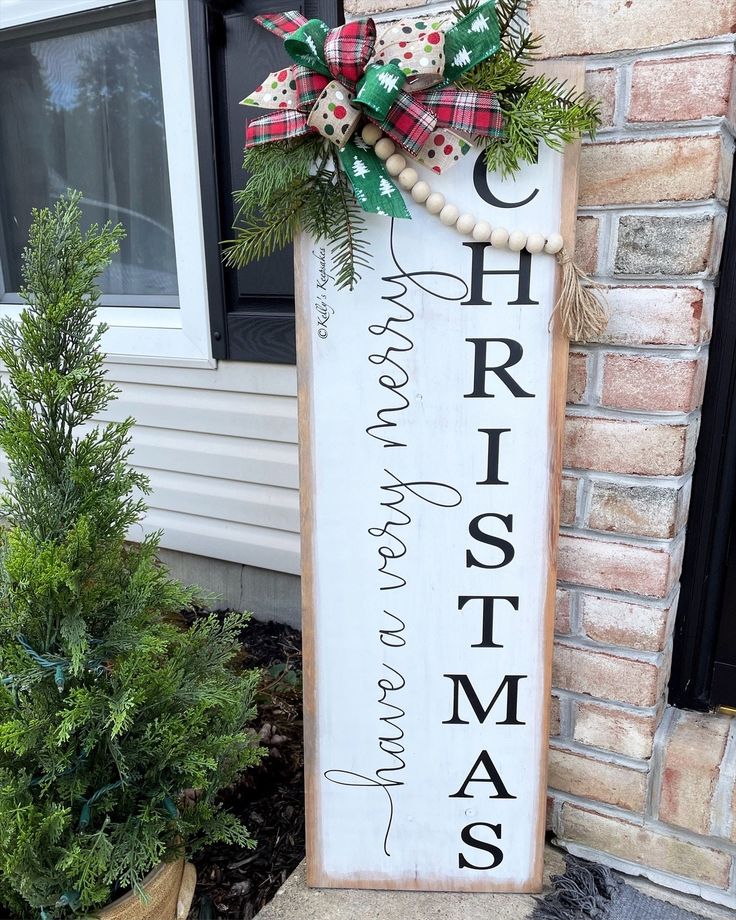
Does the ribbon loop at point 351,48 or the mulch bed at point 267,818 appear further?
the mulch bed at point 267,818

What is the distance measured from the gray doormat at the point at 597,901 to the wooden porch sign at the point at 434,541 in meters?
0.05

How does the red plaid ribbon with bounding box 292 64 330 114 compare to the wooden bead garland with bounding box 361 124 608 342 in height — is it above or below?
above

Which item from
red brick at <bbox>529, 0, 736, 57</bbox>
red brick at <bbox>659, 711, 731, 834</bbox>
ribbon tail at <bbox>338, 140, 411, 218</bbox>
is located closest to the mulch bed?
red brick at <bbox>659, 711, 731, 834</bbox>

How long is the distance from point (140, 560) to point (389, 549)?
18.8 inches

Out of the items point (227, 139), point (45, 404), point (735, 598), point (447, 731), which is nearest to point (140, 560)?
point (45, 404)

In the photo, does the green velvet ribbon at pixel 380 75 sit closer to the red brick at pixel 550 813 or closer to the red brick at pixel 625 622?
the red brick at pixel 625 622

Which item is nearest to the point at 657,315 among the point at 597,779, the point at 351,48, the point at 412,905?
the point at 351,48

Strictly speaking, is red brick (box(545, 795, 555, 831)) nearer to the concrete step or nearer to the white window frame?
the concrete step

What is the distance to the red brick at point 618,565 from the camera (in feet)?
4.43

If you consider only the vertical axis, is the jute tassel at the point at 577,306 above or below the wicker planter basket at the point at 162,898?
above

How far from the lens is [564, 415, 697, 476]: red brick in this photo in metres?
1.29

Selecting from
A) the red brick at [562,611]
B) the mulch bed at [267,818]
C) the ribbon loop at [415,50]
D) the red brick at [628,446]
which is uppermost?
the ribbon loop at [415,50]

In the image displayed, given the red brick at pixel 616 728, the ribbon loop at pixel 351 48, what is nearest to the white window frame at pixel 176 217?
the ribbon loop at pixel 351 48

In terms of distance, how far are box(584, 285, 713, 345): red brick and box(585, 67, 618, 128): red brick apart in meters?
0.29
